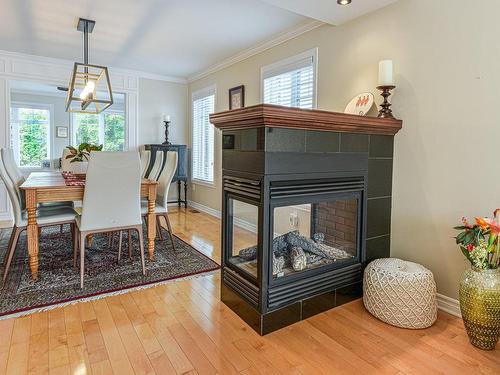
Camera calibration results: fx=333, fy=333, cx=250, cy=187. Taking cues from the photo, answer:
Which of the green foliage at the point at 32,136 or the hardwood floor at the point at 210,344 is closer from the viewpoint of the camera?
the hardwood floor at the point at 210,344

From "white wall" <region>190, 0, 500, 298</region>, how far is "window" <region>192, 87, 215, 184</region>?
2968 millimetres

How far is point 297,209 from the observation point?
2209mm

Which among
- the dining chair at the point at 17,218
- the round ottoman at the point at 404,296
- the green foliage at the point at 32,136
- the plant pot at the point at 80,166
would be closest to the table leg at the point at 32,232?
the dining chair at the point at 17,218

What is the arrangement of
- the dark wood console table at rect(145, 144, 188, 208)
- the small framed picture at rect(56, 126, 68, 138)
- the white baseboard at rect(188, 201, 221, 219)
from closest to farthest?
1. the white baseboard at rect(188, 201, 221, 219)
2. the dark wood console table at rect(145, 144, 188, 208)
3. the small framed picture at rect(56, 126, 68, 138)

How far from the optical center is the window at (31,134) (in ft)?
24.9

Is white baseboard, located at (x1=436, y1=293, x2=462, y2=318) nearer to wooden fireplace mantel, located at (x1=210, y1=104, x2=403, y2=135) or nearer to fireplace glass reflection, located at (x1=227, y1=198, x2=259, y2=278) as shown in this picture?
wooden fireplace mantel, located at (x1=210, y1=104, x2=403, y2=135)

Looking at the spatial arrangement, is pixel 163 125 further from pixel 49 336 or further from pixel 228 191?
pixel 49 336

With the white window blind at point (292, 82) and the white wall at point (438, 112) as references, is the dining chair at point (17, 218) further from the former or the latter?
the white wall at point (438, 112)

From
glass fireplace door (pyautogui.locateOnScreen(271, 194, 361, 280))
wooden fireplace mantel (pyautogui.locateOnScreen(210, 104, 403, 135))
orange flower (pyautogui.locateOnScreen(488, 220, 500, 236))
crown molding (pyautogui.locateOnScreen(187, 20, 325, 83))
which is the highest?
crown molding (pyautogui.locateOnScreen(187, 20, 325, 83))

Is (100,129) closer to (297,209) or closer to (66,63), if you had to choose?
(66,63)

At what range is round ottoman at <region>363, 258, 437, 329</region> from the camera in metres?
2.04

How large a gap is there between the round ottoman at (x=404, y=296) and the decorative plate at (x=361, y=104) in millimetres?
1294

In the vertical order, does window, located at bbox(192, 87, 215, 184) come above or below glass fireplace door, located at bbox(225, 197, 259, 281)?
above

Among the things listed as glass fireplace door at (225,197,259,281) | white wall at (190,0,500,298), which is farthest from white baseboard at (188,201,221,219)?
white wall at (190,0,500,298)
